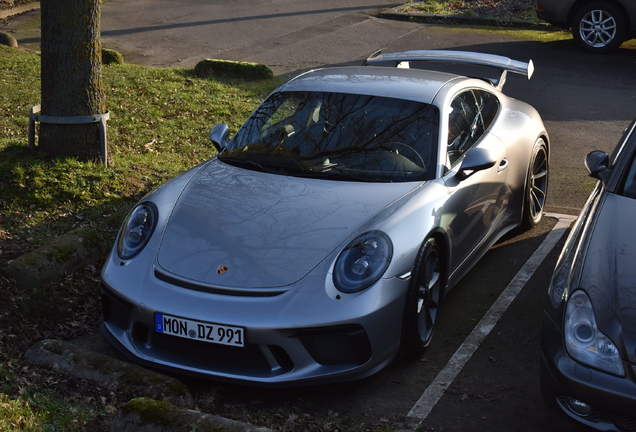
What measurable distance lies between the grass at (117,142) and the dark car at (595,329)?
3.83 meters

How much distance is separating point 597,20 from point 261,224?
1116 cm

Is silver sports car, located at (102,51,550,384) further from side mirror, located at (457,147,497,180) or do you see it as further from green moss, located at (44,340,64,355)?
green moss, located at (44,340,64,355)

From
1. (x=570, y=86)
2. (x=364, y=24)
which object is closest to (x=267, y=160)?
(x=570, y=86)

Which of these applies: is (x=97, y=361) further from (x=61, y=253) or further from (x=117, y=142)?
(x=117, y=142)

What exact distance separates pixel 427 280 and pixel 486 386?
726 mm

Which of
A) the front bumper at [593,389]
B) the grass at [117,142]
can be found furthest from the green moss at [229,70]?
the front bumper at [593,389]

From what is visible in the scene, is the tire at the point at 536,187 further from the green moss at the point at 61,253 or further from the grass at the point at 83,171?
the green moss at the point at 61,253

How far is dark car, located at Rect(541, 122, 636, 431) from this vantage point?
4.43 metres

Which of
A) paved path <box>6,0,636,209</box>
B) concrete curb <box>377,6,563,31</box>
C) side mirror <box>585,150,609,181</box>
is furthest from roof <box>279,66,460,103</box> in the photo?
concrete curb <box>377,6,563,31</box>

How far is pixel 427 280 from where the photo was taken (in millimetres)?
5836

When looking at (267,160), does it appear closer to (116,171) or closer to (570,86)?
(116,171)

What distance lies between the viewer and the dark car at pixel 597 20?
15125 mm

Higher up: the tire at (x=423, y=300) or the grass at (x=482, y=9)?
the grass at (x=482, y=9)

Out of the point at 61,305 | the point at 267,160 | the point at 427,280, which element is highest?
the point at 267,160
